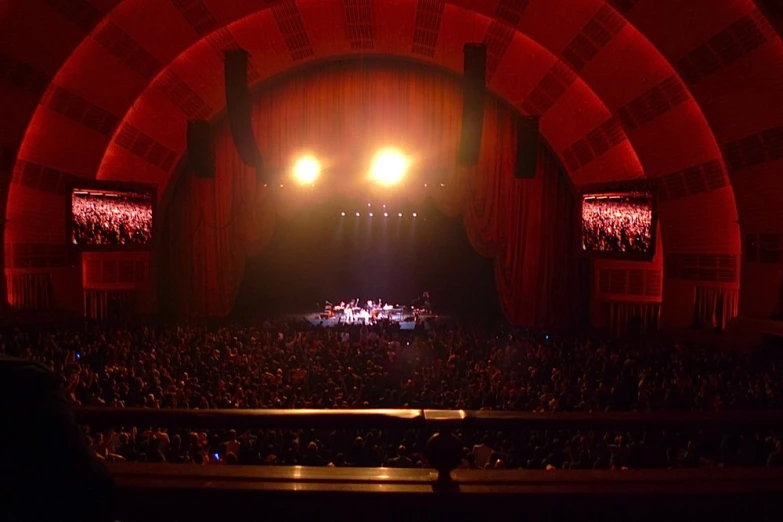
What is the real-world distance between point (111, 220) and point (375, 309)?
27.0ft

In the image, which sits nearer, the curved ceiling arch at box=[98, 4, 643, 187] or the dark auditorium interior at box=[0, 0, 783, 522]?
the dark auditorium interior at box=[0, 0, 783, 522]

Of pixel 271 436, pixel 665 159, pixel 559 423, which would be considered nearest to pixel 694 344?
pixel 665 159

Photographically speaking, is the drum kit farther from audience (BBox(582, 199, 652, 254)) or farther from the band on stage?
audience (BBox(582, 199, 652, 254))

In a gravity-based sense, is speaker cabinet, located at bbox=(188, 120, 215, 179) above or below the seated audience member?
above

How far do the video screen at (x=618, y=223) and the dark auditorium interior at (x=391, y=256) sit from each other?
6 centimetres

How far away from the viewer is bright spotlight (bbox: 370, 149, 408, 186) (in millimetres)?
15102

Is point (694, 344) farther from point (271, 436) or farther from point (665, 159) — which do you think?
point (271, 436)

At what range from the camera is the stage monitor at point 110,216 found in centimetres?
1283

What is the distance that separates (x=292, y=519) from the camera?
6.45 ft

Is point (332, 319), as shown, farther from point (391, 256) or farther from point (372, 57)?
point (372, 57)

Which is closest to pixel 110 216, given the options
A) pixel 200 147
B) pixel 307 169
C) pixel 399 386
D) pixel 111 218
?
pixel 111 218

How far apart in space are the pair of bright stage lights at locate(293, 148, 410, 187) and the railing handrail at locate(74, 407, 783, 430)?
44.1 ft

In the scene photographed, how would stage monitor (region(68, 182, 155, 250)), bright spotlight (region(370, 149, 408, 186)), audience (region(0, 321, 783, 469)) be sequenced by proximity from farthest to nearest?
bright spotlight (region(370, 149, 408, 186)), stage monitor (region(68, 182, 155, 250)), audience (region(0, 321, 783, 469))

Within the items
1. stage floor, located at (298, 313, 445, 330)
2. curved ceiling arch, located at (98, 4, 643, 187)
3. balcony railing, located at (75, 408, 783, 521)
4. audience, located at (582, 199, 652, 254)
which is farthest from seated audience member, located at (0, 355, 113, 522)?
stage floor, located at (298, 313, 445, 330)
